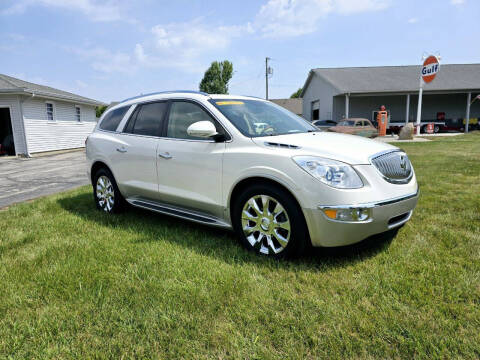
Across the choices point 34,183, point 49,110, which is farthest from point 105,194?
point 49,110

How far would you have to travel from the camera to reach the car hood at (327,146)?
3037mm

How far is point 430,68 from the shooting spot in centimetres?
2153

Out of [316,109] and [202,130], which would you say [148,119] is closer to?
[202,130]

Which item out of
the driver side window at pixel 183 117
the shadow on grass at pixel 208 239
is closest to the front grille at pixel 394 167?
the shadow on grass at pixel 208 239

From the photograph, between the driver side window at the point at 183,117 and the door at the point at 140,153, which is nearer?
the driver side window at the point at 183,117

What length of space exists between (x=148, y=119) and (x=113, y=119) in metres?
1.01

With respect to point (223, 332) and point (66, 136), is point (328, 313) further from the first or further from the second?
point (66, 136)

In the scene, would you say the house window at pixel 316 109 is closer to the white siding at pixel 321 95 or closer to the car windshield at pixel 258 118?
the white siding at pixel 321 95

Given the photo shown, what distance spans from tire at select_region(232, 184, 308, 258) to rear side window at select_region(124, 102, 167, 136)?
1.65m

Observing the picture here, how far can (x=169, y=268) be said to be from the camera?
3.16 meters

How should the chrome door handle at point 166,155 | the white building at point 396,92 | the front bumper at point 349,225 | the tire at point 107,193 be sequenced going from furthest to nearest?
the white building at point 396,92, the tire at point 107,193, the chrome door handle at point 166,155, the front bumper at point 349,225

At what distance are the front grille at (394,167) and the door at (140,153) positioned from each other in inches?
103

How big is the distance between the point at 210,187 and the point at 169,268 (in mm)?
973

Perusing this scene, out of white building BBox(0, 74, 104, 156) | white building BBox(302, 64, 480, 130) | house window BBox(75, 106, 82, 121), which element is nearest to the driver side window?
white building BBox(0, 74, 104, 156)
